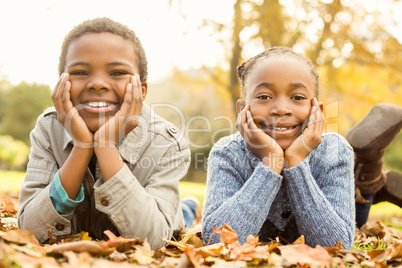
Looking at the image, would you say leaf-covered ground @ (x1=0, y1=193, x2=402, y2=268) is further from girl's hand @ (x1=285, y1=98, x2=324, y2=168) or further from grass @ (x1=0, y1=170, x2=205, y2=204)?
grass @ (x1=0, y1=170, x2=205, y2=204)

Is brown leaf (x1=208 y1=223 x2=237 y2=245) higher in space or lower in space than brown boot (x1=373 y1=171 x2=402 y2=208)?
higher

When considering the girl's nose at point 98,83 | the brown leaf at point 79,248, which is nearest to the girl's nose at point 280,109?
the girl's nose at point 98,83

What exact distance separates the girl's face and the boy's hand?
0.28 ft

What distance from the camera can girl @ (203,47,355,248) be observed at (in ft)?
7.64

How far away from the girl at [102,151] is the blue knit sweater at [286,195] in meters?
0.30

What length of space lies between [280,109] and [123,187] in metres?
1.10

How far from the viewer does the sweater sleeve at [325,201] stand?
2.31 meters

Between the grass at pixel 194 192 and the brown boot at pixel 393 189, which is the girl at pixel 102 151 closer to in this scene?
the brown boot at pixel 393 189

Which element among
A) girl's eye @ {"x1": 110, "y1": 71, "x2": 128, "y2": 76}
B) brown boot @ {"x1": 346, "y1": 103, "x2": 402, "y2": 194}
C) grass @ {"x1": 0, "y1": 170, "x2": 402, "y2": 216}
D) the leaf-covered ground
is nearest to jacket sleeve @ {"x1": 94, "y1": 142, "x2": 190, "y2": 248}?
the leaf-covered ground

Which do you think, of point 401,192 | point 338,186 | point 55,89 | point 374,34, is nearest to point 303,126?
point 338,186

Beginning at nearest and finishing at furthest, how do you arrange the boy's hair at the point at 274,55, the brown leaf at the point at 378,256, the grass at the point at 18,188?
the brown leaf at the point at 378,256, the boy's hair at the point at 274,55, the grass at the point at 18,188

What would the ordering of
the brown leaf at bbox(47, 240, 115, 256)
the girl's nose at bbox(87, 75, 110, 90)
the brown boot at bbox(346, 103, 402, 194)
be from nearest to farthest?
the brown leaf at bbox(47, 240, 115, 256)
the girl's nose at bbox(87, 75, 110, 90)
the brown boot at bbox(346, 103, 402, 194)

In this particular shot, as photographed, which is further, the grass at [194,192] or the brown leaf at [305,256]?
the grass at [194,192]

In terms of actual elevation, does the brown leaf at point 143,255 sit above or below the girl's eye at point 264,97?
below
